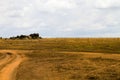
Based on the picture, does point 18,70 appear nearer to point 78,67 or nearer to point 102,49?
point 78,67

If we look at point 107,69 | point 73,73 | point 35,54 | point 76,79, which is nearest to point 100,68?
point 107,69

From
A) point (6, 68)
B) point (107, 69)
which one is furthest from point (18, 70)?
point (107, 69)

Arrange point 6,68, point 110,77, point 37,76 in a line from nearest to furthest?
point 110,77
point 37,76
point 6,68

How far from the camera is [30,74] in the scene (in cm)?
2770

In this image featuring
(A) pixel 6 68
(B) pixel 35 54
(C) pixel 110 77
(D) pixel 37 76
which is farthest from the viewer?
(B) pixel 35 54

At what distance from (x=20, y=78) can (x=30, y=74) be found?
212cm

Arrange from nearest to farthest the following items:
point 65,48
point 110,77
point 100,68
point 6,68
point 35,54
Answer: point 110,77 → point 100,68 → point 6,68 → point 35,54 → point 65,48

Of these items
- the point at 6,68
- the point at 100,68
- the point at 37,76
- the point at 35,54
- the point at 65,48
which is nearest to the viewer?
the point at 37,76

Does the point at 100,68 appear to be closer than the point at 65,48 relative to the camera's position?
Yes

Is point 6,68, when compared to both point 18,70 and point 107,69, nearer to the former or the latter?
point 18,70

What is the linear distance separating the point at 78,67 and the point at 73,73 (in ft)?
9.53

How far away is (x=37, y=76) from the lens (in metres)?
26.5

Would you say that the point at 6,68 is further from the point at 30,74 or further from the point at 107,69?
the point at 107,69

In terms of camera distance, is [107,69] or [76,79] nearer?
[76,79]
